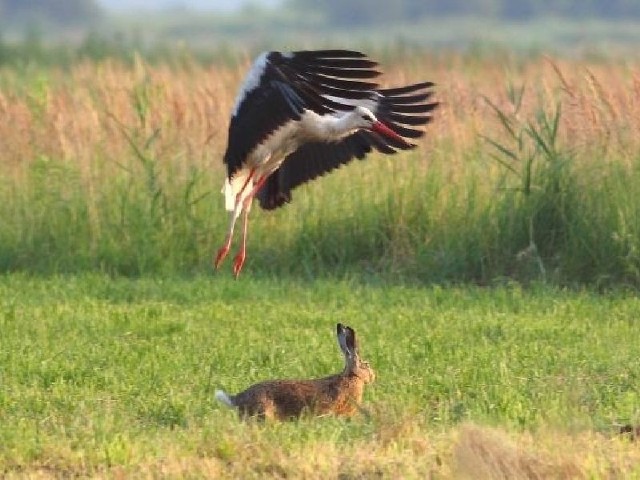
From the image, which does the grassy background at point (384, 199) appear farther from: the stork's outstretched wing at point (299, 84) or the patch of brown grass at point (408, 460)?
the patch of brown grass at point (408, 460)

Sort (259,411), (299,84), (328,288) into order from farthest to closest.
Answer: (328,288) → (299,84) → (259,411)

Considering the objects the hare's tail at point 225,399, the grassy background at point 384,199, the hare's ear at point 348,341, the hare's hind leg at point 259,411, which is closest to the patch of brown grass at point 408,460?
the hare's hind leg at point 259,411

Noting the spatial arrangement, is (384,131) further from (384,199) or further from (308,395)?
(384,199)

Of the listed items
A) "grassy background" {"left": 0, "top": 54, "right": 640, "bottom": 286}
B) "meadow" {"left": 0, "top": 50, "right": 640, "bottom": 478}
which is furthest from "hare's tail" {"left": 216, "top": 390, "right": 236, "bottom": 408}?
"grassy background" {"left": 0, "top": 54, "right": 640, "bottom": 286}

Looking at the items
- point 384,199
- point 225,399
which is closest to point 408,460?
point 225,399

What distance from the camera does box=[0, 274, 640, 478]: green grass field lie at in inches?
222

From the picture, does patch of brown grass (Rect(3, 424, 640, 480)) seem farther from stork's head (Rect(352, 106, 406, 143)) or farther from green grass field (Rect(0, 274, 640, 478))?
stork's head (Rect(352, 106, 406, 143))

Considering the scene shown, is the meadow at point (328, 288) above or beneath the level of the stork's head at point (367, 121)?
beneath

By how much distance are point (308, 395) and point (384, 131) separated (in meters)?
2.20

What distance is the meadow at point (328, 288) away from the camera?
5.81 m

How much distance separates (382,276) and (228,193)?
157cm

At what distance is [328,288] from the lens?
9594mm

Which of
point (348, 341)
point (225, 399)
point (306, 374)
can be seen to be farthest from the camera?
point (306, 374)

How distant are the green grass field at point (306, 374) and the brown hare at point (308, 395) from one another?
0.31 ft
